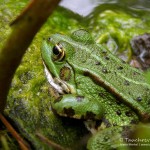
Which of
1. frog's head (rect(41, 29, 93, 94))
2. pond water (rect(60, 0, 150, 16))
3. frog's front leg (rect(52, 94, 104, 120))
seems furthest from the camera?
pond water (rect(60, 0, 150, 16))

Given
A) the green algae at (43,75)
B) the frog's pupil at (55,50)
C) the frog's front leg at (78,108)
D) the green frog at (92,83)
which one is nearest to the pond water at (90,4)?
the green algae at (43,75)

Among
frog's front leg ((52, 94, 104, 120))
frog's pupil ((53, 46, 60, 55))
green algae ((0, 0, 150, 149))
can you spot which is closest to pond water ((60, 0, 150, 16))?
green algae ((0, 0, 150, 149))

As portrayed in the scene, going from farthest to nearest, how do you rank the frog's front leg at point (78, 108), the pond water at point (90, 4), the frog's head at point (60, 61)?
the pond water at point (90, 4), the frog's head at point (60, 61), the frog's front leg at point (78, 108)

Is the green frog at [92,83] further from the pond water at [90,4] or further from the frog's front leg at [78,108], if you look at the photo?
the pond water at [90,4]

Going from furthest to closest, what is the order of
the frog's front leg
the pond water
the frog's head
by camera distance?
the pond water → the frog's head → the frog's front leg

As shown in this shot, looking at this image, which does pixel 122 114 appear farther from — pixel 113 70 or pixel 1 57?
pixel 1 57

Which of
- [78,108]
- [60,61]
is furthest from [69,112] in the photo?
[60,61]

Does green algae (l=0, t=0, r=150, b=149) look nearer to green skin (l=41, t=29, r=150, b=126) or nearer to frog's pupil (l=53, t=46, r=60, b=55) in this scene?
green skin (l=41, t=29, r=150, b=126)

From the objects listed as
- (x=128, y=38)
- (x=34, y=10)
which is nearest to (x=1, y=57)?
(x=34, y=10)
